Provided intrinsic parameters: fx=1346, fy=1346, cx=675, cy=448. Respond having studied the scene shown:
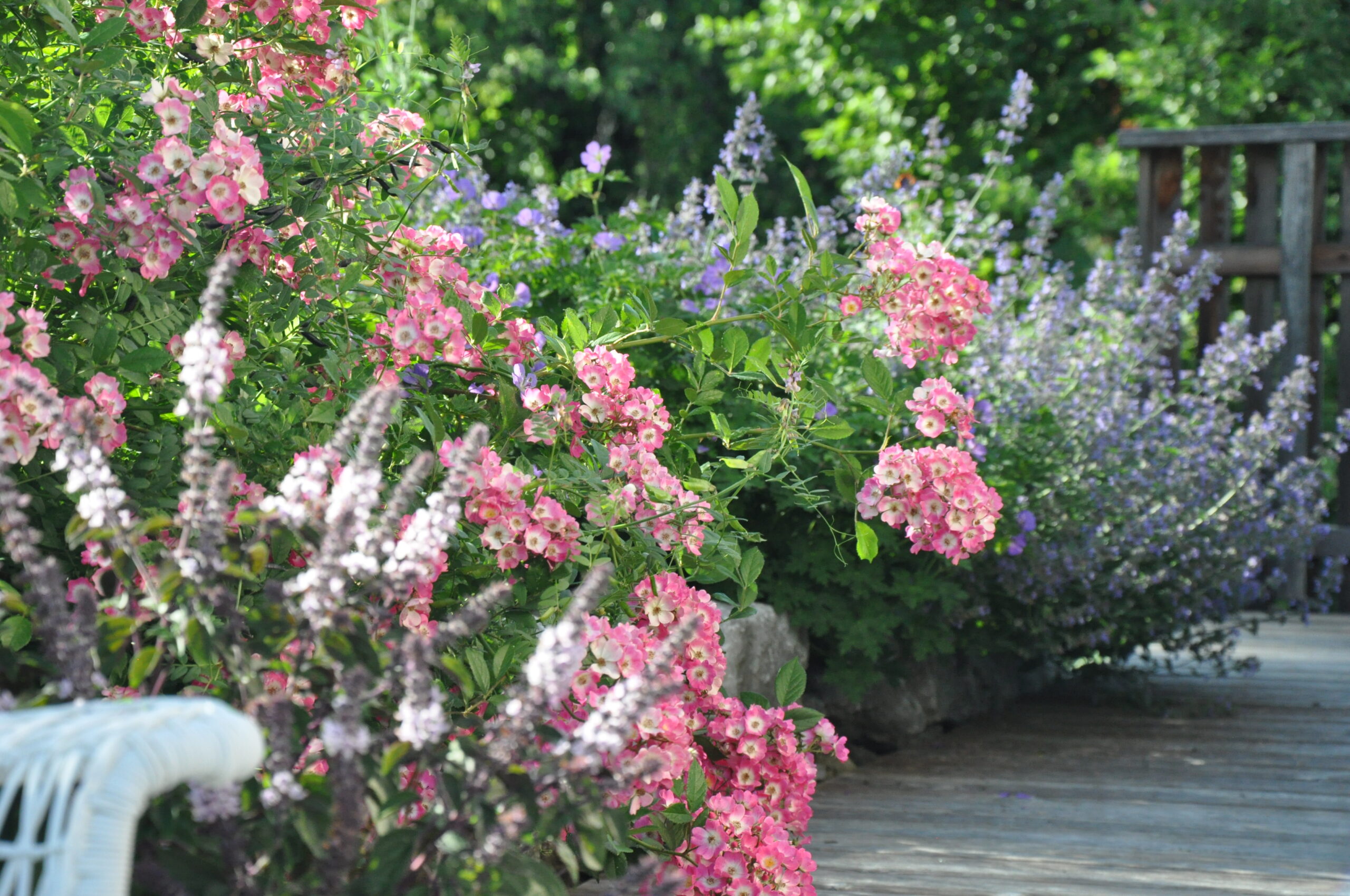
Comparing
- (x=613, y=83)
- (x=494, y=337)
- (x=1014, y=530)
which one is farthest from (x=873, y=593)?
(x=613, y=83)

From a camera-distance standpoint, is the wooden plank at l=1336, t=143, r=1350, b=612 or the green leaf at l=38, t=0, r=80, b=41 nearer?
the green leaf at l=38, t=0, r=80, b=41

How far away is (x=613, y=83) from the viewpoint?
11.4 metres

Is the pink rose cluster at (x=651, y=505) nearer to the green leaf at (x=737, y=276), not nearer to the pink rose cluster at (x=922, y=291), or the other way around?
the green leaf at (x=737, y=276)

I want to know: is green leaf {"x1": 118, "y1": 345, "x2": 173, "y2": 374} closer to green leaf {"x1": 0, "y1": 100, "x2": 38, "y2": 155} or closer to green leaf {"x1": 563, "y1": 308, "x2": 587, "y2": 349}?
green leaf {"x1": 0, "y1": 100, "x2": 38, "y2": 155}

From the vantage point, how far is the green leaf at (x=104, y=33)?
5.20 feet

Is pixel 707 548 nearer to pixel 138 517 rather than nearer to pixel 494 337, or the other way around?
pixel 494 337

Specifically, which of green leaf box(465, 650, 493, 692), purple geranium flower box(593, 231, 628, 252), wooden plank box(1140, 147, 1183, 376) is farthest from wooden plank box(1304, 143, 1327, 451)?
green leaf box(465, 650, 493, 692)

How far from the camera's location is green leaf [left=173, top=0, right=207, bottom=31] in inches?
68.2

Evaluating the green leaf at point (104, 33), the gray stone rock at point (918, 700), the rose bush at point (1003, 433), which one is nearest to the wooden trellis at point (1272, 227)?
the rose bush at point (1003, 433)

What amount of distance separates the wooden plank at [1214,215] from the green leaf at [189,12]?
191 inches

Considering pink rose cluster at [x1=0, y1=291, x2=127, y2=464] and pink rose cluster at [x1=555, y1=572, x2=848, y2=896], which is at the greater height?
pink rose cluster at [x1=0, y1=291, x2=127, y2=464]

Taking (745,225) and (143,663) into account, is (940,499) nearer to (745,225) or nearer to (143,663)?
(745,225)

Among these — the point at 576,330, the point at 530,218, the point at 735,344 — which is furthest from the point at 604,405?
the point at 530,218

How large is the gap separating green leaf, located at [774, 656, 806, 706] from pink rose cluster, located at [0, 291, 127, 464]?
998mm
